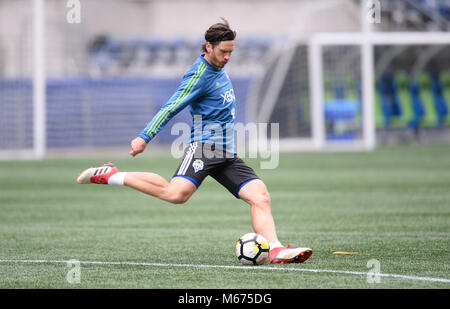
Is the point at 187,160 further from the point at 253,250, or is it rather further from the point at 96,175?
the point at 253,250

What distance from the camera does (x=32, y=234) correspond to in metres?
8.82

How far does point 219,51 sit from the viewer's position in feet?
21.5

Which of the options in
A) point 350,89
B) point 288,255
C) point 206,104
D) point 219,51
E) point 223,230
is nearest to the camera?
point 288,255

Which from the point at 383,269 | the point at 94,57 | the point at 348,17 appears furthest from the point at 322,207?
the point at 94,57

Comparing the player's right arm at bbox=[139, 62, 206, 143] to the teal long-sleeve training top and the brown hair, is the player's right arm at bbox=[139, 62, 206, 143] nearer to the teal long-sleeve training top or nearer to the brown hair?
the teal long-sleeve training top

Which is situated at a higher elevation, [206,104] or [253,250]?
[206,104]

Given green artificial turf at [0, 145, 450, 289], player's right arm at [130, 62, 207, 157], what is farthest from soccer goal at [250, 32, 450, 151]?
player's right arm at [130, 62, 207, 157]

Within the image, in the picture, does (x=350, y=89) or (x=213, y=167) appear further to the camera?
(x=350, y=89)

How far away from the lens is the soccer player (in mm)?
6543

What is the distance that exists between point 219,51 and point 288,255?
1732 millimetres

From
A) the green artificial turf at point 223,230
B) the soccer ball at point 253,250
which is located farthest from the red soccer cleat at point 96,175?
the soccer ball at point 253,250

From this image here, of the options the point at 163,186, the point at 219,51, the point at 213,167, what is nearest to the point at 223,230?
the point at 213,167

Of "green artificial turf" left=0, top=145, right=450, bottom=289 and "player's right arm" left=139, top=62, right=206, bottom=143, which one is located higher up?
"player's right arm" left=139, top=62, right=206, bottom=143

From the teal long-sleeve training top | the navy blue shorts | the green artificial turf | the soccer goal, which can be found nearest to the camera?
the green artificial turf
